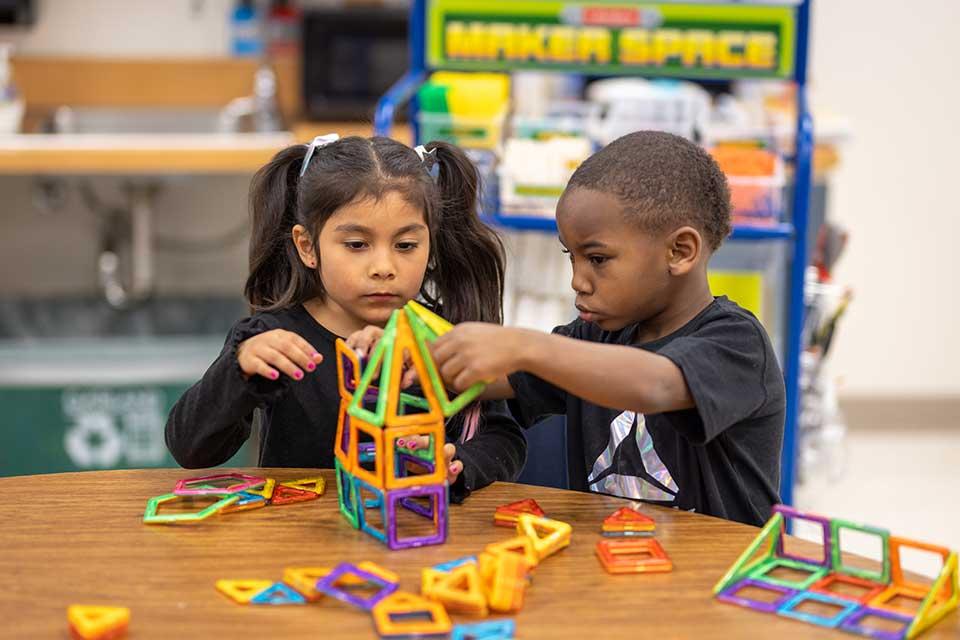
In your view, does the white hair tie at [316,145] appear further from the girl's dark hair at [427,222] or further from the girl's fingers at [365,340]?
the girl's fingers at [365,340]

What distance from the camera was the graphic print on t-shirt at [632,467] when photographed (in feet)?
4.41

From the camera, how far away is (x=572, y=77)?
3359 mm

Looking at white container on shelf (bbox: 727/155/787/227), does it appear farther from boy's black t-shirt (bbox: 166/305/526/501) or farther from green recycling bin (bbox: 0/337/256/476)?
green recycling bin (bbox: 0/337/256/476)

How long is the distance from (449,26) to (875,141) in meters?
2.05

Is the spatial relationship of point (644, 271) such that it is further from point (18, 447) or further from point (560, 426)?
point (18, 447)

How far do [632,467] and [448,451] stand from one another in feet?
0.81

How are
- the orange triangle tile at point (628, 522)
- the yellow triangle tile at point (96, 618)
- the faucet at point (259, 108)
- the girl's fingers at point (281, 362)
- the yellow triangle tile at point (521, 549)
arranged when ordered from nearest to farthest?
the yellow triangle tile at point (96, 618)
the yellow triangle tile at point (521, 549)
the orange triangle tile at point (628, 522)
the girl's fingers at point (281, 362)
the faucet at point (259, 108)

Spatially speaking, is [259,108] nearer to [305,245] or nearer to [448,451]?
[305,245]

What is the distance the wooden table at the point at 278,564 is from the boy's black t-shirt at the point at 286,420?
7cm

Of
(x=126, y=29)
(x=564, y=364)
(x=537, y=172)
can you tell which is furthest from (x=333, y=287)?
(x=126, y=29)

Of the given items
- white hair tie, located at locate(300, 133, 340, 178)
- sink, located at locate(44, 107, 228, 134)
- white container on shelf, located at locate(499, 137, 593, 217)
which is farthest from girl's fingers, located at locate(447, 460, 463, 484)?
sink, located at locate(44, 107, 228, 134)

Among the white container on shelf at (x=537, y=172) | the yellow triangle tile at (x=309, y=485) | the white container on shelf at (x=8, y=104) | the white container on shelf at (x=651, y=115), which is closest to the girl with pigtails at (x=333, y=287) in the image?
the yellow triangle tile at (x=309, y=485)

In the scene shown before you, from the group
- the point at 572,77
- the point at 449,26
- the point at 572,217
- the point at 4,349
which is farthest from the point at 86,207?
the point at 572,217

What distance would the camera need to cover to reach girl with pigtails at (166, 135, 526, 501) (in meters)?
1.32
